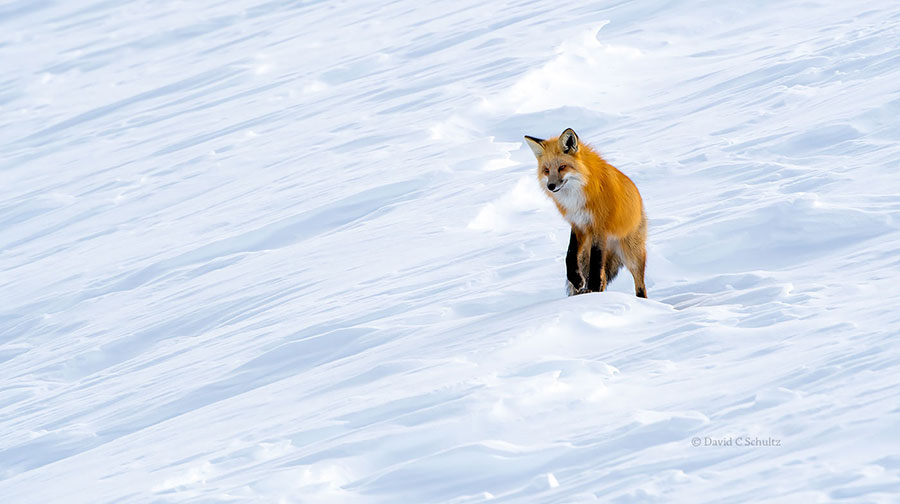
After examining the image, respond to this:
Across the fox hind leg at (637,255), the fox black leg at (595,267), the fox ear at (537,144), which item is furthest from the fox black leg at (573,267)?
the fox ear at (537,144)

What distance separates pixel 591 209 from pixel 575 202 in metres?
0.10

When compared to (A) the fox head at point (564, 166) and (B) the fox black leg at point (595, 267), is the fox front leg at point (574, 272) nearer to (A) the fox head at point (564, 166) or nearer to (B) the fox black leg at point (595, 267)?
(B) the fox black leg at point (595, 267)

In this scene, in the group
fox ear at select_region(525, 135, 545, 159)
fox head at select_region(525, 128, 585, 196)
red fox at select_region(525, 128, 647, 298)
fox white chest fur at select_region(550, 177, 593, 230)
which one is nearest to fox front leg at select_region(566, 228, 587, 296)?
red fox at select_region(525, 128, 647, 298)

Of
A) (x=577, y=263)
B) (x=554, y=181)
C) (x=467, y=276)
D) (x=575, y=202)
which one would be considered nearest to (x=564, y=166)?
(x=554, y=181)

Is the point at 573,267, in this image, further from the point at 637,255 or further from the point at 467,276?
the point at 467,276

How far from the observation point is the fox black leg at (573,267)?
223 inches

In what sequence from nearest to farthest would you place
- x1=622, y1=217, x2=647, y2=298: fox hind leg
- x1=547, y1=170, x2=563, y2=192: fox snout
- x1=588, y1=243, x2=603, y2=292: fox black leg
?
x1=547, y1=170, x2=563, y2=192: fox snout < x1=588, y1=243, x2=603, y2=292: fox black leg < x1=622, y1=217, x2=647, y2=298: fox hind leg

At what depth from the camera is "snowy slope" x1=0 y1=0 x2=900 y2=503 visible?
3559mm

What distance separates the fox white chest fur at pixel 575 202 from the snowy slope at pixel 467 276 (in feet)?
2.14

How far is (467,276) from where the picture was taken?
643cm

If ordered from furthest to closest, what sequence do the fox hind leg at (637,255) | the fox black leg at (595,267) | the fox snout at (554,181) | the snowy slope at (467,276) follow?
1. the fox hind leg at (637,255)
2. the fox black leg at (595,267)
3. the fox snout at (554,181)
4. the snowy slope at (467,276)

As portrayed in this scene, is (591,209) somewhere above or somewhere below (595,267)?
above

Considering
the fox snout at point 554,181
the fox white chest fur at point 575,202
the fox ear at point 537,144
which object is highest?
the fox ear at point 537,144

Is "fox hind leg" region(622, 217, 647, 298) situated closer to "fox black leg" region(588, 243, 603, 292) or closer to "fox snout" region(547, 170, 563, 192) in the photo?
"fox black leg" region(588, 243, 603, 292)
